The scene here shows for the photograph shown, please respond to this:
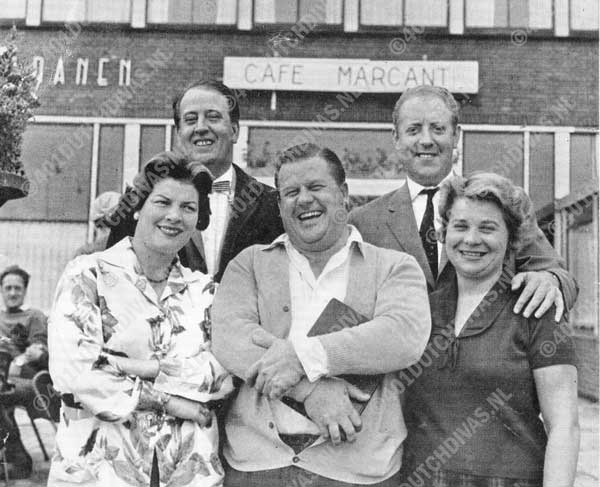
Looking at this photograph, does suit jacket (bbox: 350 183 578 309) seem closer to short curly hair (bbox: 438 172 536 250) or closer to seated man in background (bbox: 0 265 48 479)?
short curly hair (bbox: 438 172 536 250)

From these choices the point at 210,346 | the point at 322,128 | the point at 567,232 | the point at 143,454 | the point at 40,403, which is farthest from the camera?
the point at 322,128

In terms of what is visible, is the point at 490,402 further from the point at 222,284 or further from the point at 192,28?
the point at 192,28


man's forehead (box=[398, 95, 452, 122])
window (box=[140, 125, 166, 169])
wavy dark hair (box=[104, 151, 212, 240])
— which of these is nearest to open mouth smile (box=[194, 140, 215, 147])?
wavy dark hair (box=[104, 151, 212, 240])

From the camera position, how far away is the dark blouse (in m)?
2.21

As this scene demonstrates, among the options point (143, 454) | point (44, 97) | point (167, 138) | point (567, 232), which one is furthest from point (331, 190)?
point (44, 97)

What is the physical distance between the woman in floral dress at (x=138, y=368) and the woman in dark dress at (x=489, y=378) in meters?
0.67

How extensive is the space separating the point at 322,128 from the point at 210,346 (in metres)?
9.20

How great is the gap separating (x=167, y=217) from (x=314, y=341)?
0.69 m

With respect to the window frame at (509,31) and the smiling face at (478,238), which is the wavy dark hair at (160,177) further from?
the window frame at (509,31)

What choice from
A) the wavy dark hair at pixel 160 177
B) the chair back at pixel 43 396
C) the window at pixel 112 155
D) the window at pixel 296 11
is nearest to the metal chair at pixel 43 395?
the chair back at pixel 43 396

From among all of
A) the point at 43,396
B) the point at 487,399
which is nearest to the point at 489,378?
the point at 487,399

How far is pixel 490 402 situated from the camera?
7.34 ft

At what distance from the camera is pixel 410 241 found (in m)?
2.85

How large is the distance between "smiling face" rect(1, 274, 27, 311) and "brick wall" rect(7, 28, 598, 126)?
17.7ft
